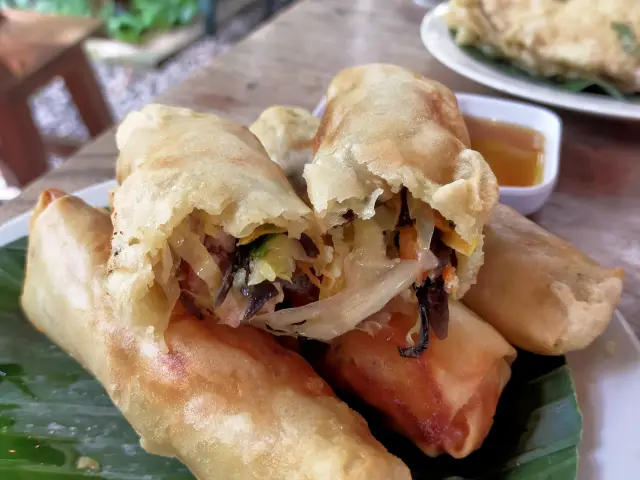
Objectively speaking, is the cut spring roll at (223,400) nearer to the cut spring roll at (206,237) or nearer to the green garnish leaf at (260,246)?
the cut spring roll at (206,237)

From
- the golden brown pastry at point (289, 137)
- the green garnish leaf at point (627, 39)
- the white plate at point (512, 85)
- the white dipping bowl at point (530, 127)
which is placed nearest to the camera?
the golden brown pastry at point (289, 137)

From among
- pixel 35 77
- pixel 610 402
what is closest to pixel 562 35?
pixel 610 402

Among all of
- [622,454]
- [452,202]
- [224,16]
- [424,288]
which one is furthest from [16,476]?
[224,16]

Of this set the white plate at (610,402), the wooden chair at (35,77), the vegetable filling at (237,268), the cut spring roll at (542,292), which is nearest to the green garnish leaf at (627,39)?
the cut spring roll at (542,292)

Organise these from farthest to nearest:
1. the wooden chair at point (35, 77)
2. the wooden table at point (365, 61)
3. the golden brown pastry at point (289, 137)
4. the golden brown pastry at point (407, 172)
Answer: the wooden chair at point (35, 77) → the wooden table at point (365, 61) → the golden brown pastry at point (289, 137) → the golden brown pastry at point (407, 172)

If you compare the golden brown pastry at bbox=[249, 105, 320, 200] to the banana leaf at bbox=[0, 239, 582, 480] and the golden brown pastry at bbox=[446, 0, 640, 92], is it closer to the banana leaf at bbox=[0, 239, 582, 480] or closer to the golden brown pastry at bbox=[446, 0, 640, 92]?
the banana leaf at bbox=[0, 239, 582, 480]

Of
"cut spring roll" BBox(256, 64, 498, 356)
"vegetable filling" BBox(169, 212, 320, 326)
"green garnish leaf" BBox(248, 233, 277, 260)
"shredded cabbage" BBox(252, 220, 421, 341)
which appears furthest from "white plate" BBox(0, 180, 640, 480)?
"green garnish leaf" BBox(248, 233, 277, 260)
